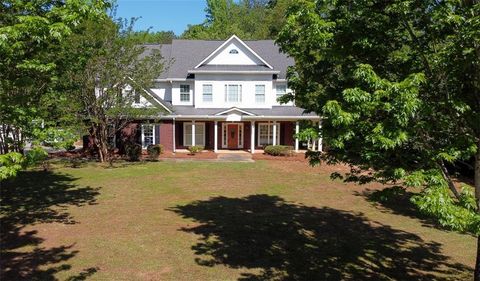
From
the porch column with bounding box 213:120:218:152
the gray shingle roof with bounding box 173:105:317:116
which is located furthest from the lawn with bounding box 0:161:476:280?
the gray shingle roof with bounding box 173:105:317:116

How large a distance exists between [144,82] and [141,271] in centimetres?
1901

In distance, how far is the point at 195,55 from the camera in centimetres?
3631

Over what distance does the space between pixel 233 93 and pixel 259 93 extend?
214 centimetres

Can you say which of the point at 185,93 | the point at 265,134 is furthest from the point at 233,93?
the point at 265,134

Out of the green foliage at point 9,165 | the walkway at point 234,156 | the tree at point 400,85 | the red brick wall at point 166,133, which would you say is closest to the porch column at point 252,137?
the walkway at point 234,156

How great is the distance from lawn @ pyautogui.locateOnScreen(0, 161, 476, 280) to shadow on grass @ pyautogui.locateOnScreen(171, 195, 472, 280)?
0.03 m

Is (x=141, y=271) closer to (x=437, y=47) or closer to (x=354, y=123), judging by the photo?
Answer: (x=354, y=123)

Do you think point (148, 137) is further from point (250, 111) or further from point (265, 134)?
point (265, 134)

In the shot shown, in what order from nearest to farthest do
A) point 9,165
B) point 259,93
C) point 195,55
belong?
point 9,165 < point 259,93 < point 195,55

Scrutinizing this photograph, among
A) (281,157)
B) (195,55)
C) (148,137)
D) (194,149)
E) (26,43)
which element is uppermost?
(195,55)

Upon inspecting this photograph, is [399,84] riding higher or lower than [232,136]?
higher

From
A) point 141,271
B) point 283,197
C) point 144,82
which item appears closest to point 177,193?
point 283,197

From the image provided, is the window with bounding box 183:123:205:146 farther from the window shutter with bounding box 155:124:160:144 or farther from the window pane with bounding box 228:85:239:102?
the window pane with bounding box 228:85:239:102

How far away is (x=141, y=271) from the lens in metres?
9.74
